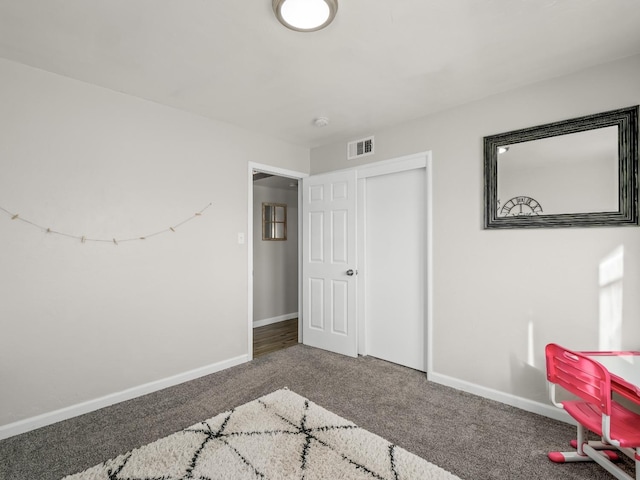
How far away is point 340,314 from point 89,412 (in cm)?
237

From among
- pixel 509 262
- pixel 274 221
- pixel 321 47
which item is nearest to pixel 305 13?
pixel 321 47

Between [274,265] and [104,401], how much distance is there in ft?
10.4

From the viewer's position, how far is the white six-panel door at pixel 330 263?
12.0 feet

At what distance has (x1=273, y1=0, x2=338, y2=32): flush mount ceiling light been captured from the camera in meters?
1.63

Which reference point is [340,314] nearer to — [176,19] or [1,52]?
[176,19]

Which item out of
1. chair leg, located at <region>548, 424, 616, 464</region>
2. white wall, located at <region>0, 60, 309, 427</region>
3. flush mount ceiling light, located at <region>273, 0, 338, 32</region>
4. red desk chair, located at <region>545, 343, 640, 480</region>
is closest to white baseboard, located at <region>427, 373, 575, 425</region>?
red desk chair, located at <region>545, 343, 640, 480</region>

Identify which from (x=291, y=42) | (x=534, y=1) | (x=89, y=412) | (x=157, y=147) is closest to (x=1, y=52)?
(x=157, y=147)

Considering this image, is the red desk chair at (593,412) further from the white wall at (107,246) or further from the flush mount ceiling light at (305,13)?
the white wall at (107,246)

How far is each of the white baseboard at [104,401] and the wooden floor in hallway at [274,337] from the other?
24.3 inches

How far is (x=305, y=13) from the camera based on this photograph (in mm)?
1697

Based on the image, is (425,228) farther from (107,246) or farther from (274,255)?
(274,255)

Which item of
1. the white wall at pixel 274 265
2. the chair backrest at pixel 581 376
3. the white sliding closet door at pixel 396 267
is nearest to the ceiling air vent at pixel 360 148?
the white sliding closet door at pixel 396 267

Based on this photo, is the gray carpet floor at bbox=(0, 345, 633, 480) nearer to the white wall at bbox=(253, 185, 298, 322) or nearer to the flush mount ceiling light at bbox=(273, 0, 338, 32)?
the white wall at bbox=(253, 185, 298, 322)

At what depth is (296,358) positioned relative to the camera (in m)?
3.59
